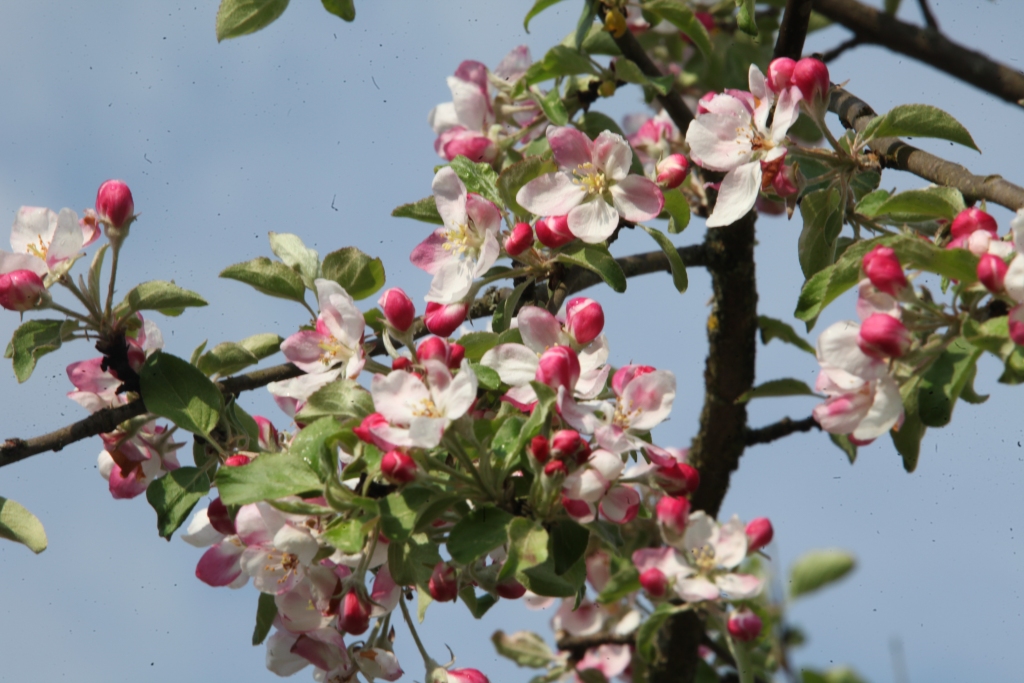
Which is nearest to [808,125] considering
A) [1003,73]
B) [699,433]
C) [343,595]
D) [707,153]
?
[1003,73]

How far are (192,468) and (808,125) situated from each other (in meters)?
2.26

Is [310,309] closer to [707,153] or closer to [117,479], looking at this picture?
[117,479]

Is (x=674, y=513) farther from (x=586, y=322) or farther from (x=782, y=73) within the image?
(x=782, y=73)

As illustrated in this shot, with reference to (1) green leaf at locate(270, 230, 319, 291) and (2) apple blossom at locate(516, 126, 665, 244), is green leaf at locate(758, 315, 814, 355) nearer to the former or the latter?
(2) apple blossom at locate(516, 126, 665, 244)

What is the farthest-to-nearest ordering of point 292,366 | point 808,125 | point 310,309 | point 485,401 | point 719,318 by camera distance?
point 808,125
point 719,318
point 292,366
point 310,309
point 485,401

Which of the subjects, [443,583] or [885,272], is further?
[443,583]

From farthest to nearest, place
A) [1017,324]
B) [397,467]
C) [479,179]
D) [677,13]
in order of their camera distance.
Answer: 1. [677,13]
2. [479,179]
3. [397,467]
4. [1017,324]

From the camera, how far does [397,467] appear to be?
49.3 inches

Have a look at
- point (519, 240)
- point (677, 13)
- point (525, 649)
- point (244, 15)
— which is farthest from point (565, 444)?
point (525, 649)

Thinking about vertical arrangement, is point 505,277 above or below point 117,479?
above

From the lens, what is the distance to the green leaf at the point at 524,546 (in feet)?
4.13

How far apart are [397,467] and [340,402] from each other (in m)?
0.20

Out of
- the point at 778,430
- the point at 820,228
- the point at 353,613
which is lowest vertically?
the point at 353,613

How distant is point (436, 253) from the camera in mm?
1619
